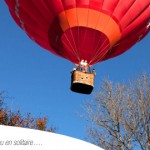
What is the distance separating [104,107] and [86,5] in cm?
854

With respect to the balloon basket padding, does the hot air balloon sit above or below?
above

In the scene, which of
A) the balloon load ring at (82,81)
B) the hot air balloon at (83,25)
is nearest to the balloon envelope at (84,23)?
the hot air balloon at (83,25)

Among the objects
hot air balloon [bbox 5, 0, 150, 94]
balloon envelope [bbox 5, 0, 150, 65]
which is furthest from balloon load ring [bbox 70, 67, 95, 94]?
balloon envelope [bbox 5, 0, 150, 65]

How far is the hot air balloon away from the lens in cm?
1082

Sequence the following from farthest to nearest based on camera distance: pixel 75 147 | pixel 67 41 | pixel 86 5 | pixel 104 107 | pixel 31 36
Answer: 1. pixel 104 107
2. pixel 31 36
3. pixel 67 41
4. pixel 86 5
5. pixel 75 147

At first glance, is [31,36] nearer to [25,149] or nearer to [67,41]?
[67,41]

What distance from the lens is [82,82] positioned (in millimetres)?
10156

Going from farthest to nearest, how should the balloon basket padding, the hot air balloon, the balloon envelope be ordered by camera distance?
the balloon envelope, the hot air balloon, the balloon basket padding

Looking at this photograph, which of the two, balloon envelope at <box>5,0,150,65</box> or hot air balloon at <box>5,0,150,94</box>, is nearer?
hot air balloon at <box>5,0,150,94</box>

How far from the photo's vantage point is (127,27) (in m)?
11.6

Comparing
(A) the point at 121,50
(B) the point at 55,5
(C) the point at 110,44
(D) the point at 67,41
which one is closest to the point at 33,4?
(B) the point at 55,5

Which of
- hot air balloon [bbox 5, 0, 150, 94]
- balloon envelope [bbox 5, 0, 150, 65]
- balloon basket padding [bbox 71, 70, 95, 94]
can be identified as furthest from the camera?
balloon envelope [bbox 5, 0, 150, 65]

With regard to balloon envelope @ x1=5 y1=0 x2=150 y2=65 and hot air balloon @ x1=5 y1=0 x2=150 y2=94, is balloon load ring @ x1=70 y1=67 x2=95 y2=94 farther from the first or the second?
balloon envelope @ x1=5 y1=0 x2=150 y2=65

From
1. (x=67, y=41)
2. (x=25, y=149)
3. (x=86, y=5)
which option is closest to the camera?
(x=25, y=149)
